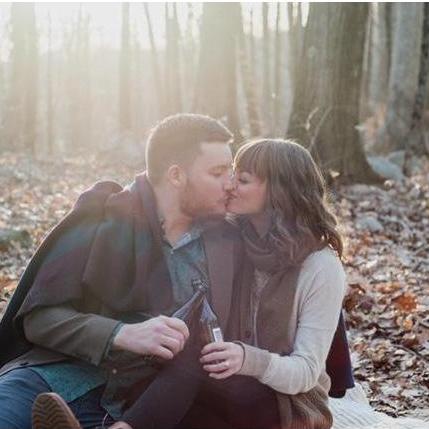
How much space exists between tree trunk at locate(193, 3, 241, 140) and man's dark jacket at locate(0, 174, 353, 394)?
1027cm

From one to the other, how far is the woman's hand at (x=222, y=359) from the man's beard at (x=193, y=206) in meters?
0.73

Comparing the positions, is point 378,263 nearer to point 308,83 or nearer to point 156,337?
point 308,83

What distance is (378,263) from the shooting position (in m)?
7.67

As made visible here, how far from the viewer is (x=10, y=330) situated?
3.38 m

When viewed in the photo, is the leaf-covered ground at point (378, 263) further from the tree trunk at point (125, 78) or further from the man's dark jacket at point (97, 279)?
the tree trunk at point (125, 78)

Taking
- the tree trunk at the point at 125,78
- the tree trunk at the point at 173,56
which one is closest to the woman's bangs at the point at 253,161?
the tree trunk at the point at 125,78

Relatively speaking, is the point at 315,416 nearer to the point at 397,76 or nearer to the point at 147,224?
the point at 147,224

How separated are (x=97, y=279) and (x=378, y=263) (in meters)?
4.93

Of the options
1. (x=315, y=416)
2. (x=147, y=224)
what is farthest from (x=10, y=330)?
(x=315, y=416)

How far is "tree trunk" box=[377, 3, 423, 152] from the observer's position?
16.8m

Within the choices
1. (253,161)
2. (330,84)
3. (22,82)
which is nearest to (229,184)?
(253,161)

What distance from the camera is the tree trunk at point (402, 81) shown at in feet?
55.1

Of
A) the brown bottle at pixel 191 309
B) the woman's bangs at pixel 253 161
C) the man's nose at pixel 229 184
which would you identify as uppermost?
the woman's bangs at pixel 253 161

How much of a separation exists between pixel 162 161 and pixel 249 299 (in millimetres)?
760
